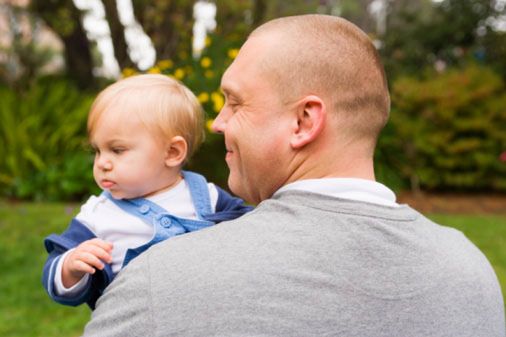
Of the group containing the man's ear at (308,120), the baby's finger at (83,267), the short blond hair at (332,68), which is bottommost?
the baby's finger at (83,267)

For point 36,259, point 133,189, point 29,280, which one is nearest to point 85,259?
point 133,189

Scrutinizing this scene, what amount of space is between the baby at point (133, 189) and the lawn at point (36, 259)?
9.85 feet

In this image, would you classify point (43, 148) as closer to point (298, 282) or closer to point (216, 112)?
point (216, 112)

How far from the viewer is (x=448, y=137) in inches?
396

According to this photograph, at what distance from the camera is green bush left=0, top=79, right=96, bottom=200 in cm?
930

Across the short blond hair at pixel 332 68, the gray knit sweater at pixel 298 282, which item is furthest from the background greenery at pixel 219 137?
the gray knit sweater at pixel 298 282

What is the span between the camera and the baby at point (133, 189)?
75.6 inches

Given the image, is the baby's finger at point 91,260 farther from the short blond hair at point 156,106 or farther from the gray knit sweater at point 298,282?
the short blond hair at point 156,106

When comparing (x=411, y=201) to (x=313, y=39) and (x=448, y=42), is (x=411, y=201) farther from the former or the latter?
(x=313, y=39)

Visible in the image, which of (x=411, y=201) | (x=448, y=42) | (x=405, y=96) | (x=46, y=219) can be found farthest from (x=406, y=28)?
(x=46, y=219)

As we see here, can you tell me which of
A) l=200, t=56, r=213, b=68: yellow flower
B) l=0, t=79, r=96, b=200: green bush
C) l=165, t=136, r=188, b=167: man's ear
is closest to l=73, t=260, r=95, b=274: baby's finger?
l=165, t=136, r=188, b=167: man's ear

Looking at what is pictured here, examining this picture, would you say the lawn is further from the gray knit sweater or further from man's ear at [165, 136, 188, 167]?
the gray knit sweater

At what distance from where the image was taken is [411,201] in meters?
9.42

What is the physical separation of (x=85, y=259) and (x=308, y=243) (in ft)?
2.21
